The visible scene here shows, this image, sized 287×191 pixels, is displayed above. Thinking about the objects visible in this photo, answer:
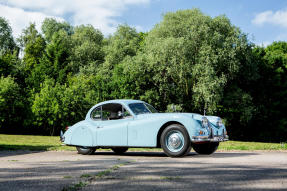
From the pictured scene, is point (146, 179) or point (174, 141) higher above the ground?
point (174, 141)

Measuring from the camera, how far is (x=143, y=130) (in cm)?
956

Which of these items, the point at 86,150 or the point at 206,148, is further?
the point at 86,150

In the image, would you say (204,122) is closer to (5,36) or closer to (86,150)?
(86,150)

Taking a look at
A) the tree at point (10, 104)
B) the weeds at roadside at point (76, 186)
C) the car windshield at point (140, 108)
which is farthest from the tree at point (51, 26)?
the weeds at roadside at point (76, 186)

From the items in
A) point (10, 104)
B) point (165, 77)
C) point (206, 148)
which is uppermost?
point (165, 77)

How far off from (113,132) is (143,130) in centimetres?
110

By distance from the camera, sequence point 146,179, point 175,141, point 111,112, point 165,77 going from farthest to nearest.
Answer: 1. point 165,77
2. point 111,112
3. point 175,141
4. point 146,179

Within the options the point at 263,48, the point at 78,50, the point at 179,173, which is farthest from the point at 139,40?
the point at 179,173

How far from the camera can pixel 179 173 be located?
19.0ft

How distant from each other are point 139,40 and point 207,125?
37.0 m

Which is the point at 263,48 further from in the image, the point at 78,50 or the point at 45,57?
the point at 45,57

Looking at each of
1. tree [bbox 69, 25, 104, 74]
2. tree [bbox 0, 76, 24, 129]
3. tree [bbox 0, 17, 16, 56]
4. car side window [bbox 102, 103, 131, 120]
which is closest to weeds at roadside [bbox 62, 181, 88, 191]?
car side window [bbox 102, 103, 131, 120]

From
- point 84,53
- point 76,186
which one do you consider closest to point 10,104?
point 84,53

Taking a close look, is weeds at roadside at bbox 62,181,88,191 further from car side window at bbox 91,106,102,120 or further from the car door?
car side window at bbox 91,106,102,120
